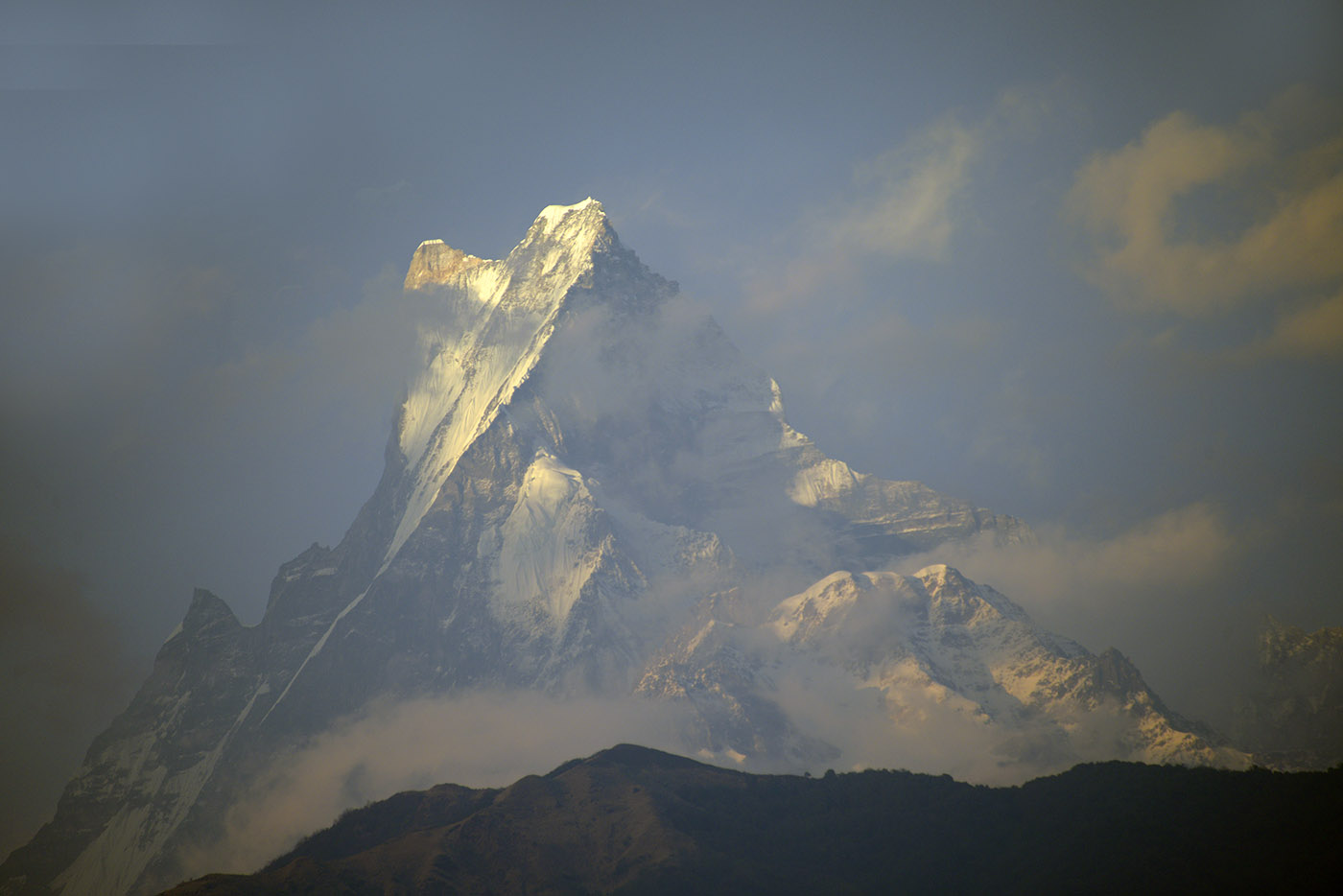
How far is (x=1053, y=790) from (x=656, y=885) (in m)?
63.4

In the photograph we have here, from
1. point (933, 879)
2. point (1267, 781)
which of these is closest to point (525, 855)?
point (933, 879)

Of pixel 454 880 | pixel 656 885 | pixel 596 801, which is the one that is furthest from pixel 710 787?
pixel 454 880

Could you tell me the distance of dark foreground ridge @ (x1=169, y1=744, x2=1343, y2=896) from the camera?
14525 centimetres

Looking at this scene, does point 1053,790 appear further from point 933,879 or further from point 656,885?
point 656,885

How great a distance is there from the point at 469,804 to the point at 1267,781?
369 ft

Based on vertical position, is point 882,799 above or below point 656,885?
above

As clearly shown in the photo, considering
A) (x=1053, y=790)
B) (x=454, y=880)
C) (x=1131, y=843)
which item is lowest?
(x=454, y=880)

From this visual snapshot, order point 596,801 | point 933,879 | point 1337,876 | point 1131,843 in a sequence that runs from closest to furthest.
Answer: point 1337,876 → point 1131,843 → point 933,879 → point 596,801

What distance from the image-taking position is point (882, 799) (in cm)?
19350

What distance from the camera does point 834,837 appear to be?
182000 mm

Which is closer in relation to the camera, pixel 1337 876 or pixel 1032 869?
pixel 1337 876

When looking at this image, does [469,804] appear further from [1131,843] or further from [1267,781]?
[1267,781]

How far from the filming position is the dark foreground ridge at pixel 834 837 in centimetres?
14525

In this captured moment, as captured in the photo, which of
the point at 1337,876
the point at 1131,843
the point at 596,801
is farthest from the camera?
the point at 596,801
